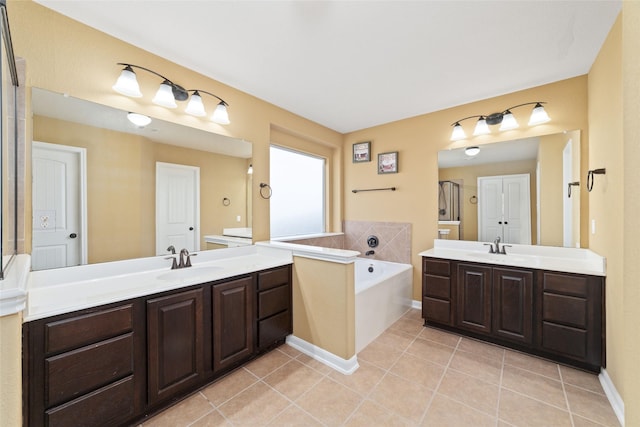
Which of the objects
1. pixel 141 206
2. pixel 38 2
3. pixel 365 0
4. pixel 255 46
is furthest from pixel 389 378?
pixel 38 2

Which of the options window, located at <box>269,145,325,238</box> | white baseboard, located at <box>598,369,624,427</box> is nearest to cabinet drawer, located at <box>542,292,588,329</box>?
white baseboard, located at <box>598,369,624,427</box>

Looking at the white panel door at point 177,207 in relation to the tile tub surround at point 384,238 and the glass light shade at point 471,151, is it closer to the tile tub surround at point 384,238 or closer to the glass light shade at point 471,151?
the tile tub surround at point 384,238

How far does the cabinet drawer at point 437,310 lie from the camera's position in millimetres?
2672

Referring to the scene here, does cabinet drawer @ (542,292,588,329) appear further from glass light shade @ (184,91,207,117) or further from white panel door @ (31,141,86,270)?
white panel door @ (31,141,86,270)

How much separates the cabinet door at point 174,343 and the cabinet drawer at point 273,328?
1.72ft

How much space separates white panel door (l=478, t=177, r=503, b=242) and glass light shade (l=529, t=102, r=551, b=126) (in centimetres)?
65

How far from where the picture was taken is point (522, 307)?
2262mm

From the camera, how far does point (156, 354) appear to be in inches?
62.5

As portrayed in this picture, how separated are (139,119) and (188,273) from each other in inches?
51.3

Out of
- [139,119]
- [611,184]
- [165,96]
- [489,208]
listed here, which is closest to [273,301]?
[139,119]

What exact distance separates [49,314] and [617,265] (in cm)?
338

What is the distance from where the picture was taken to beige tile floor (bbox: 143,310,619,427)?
158 centimetres

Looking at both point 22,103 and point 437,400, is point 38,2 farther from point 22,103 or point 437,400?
point 437,400

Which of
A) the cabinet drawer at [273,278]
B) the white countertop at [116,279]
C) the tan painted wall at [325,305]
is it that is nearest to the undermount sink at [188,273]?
the white countertop at [116,279]
